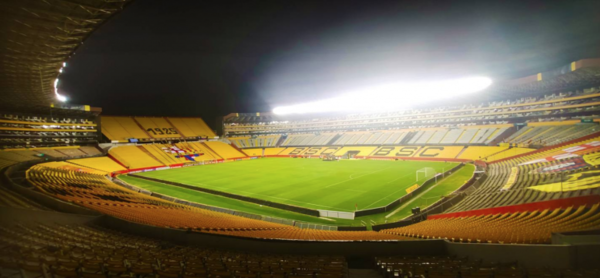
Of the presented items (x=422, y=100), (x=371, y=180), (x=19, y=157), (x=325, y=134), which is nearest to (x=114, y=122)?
(x=19, y=157)

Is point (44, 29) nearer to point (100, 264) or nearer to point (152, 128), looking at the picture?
point (100, 264)

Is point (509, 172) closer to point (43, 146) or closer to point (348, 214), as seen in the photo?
point (348, 214)

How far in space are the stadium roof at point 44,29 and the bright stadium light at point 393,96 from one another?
145 feet

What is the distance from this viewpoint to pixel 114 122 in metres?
55.8

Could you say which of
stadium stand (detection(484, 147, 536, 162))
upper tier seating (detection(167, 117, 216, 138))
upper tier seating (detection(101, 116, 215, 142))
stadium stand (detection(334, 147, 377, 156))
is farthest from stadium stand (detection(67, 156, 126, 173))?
stadium stand (detection(484, 147, 536, 162))

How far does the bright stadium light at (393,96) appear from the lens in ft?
153

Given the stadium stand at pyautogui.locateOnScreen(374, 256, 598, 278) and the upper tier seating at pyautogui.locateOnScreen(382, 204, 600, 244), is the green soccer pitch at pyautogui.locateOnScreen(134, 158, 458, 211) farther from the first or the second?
the stadium stand at pyautogui.locateOnScreen(374, 256, 598, 278)

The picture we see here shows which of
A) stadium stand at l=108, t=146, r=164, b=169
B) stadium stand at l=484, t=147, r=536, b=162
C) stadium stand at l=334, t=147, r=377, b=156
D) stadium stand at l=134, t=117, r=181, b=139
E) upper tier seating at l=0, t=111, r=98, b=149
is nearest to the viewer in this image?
stadium stand at l=484, t=147, r=536, b=162

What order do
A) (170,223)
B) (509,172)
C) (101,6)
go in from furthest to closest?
(509,172) < (170,223) < (101,6)

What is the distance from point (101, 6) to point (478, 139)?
170 ft

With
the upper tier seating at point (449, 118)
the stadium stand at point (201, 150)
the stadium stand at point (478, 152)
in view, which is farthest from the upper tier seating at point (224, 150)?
the stadium stand at point (478, 152)

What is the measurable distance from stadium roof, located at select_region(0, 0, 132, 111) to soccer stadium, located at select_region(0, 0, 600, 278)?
7cm

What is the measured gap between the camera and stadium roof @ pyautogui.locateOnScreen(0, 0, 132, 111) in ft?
27.3

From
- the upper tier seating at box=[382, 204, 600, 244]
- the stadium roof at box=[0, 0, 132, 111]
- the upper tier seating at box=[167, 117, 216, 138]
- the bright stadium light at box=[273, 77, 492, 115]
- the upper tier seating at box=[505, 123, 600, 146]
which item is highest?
the bright stadium light at box=[273, 77, 492, 115]
